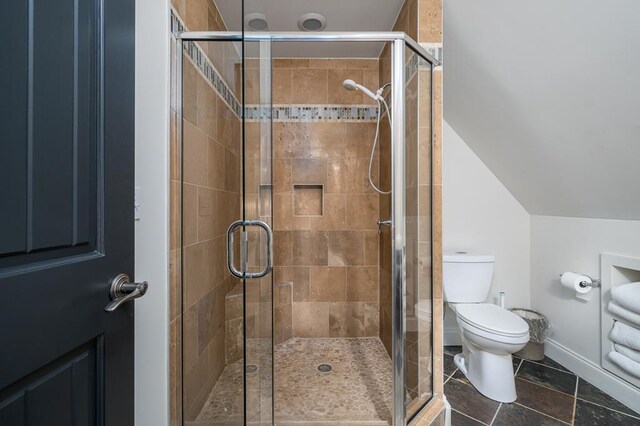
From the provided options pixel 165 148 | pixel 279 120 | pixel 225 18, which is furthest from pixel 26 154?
pixel 279 120

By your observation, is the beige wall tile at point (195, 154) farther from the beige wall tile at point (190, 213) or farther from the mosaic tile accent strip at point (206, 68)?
the mosaic tile accent strip at point (206, 68)

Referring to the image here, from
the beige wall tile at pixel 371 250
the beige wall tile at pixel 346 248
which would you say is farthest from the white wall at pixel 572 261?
the beige wall tile at pixel 346 248

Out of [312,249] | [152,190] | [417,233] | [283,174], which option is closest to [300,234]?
[312,249]

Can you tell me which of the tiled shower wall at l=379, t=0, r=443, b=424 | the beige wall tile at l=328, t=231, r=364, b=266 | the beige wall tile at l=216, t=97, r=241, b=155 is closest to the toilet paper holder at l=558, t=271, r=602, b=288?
the tiled shower wall at l=379, t=0, r=443, b=424

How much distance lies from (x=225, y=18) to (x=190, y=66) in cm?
70

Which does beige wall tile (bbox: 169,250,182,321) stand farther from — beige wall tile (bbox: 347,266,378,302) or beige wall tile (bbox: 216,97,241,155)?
beige wall tile (bbox: 347,266,378,302)

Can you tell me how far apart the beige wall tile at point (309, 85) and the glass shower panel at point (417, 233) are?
A: 1021 mm

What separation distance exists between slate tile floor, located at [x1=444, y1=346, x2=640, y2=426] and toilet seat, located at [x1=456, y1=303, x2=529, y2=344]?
1.29 feet

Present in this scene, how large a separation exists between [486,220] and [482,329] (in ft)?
3.35

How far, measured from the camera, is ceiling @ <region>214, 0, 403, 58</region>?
1566mm

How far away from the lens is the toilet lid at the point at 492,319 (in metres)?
1.54

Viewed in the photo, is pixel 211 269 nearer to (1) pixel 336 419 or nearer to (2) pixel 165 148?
(2) pixel 165 148

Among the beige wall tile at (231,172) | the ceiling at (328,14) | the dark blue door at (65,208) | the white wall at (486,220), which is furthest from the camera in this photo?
the white wall at (486,220)

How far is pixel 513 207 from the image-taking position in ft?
7.38
